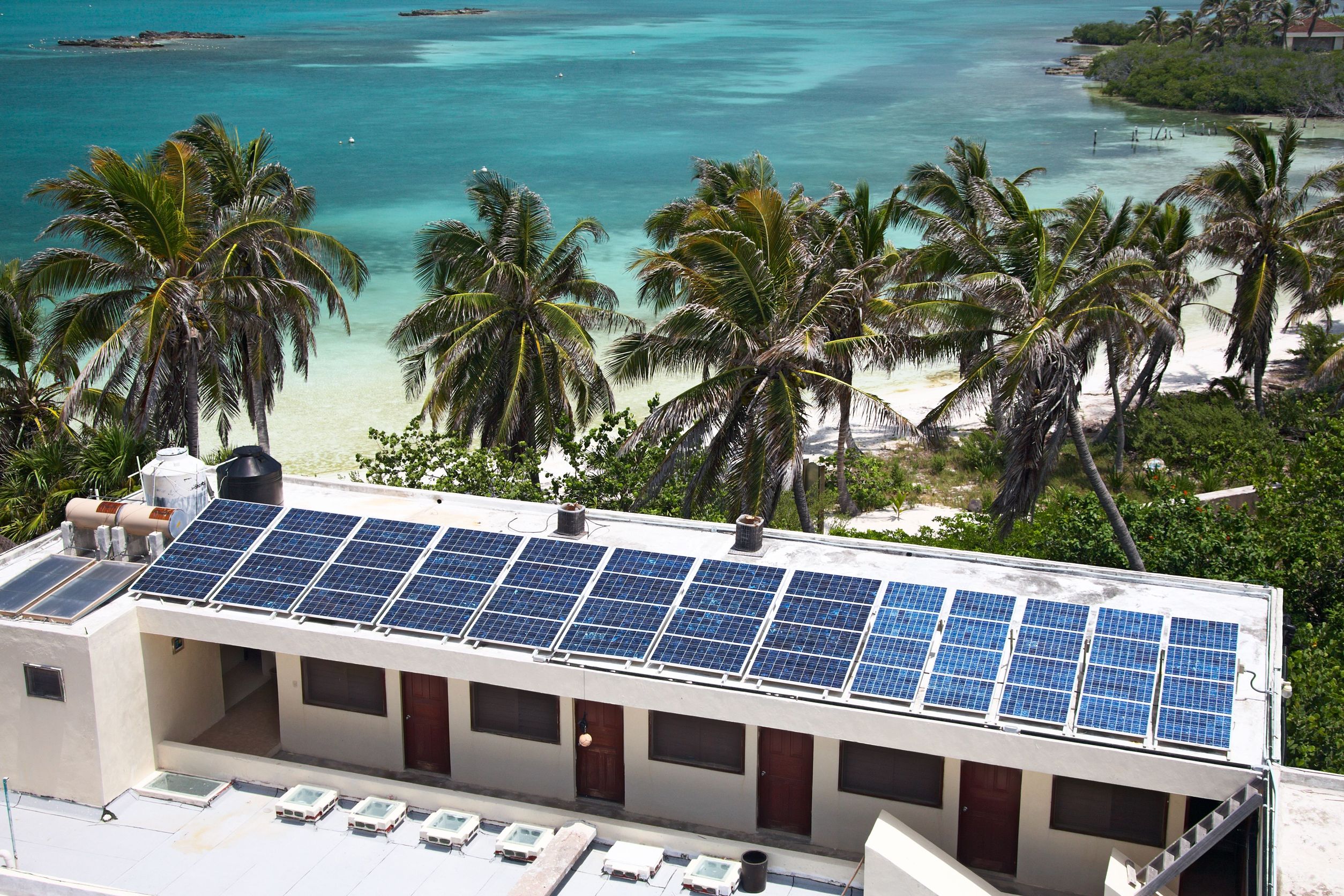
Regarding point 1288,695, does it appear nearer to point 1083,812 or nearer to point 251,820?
point 1083,812

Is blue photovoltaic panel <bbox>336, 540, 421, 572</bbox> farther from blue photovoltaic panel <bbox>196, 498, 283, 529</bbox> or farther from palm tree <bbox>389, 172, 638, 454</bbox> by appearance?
palm tree <bbox>389, 172, 638, 454</bbox>

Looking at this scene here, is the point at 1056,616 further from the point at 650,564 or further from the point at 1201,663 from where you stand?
the point at 650,564

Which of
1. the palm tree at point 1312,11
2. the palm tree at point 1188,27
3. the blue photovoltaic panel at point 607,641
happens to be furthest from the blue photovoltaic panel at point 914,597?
the palm tree at point 1188,27

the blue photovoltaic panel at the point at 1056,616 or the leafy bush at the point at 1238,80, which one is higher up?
the leafy bush at the point at 1238,80

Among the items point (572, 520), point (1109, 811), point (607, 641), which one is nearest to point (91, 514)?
point (572, 520)

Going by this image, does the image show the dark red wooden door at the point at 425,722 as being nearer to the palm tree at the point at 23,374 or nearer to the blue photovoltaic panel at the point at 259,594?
the blue photovoltaic panel at the point at 259,594

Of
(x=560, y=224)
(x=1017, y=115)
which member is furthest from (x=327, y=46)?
(x=560, y=224)
